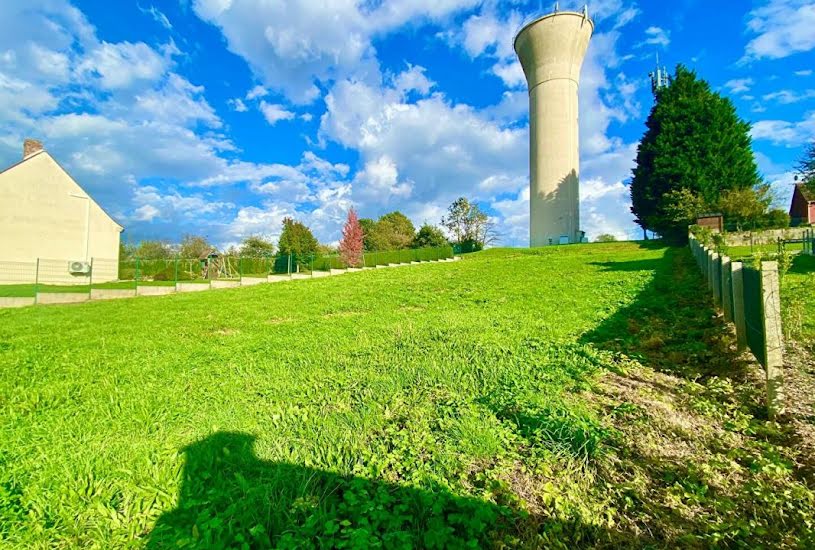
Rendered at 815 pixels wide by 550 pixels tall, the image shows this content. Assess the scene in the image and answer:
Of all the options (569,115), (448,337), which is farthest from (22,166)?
(569,115)

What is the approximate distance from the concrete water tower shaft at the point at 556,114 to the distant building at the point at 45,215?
116 ft

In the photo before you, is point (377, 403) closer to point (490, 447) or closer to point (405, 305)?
point (490, 447)

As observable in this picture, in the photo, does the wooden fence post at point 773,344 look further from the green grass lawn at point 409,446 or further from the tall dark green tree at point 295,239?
the tall dark green tree at point 295,239

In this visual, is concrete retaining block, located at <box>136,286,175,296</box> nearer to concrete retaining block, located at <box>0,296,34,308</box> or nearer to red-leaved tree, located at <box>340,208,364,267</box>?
concrete retaining block, located at <box>0,296,34,308</box>

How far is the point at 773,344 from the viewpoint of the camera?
316 centimetres

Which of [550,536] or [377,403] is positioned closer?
[550,536]

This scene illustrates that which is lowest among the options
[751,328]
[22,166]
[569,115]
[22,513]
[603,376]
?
[22,513]

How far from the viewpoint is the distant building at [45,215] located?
24062 millimetres

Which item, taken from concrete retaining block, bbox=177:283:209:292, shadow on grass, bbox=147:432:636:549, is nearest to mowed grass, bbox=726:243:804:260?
shadow on grass, bbox=147:432:636:549

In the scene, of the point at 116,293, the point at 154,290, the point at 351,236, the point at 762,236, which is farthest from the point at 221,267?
the point at 762,236

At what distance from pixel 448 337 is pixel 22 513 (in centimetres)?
465

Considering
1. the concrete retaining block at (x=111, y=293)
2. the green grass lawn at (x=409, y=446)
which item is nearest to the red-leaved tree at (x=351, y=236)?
the concrete retaining block at (x=111, y=293)

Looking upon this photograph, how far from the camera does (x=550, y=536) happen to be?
2.07 m

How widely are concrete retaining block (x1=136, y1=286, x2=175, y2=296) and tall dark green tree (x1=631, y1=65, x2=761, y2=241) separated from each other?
31413mm
